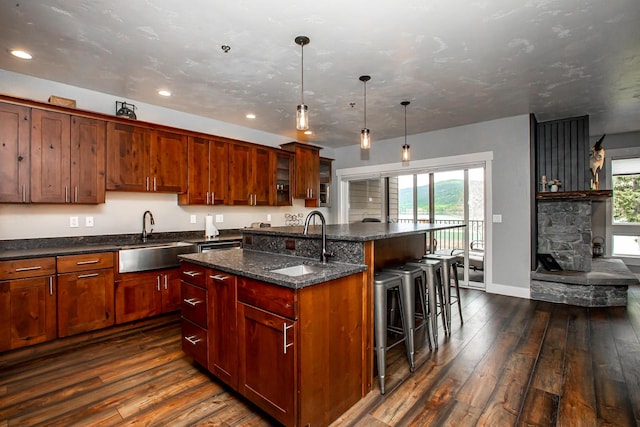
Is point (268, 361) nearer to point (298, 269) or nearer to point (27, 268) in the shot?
point (298, 269)

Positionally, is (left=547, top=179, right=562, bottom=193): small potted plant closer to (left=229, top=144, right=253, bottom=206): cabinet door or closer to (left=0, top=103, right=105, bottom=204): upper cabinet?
(left=229, top=144, right=253, bottom=206): cabinet door

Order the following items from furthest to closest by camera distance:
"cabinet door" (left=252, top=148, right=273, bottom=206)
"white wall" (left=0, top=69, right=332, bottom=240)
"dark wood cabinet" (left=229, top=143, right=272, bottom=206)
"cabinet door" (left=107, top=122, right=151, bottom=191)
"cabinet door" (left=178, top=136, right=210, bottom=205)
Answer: "cabinet door" (left=252, top=148, right=273, bottom=206)
"dark wood cabinet" (left=229, top=143, right=272, bottom=206)
"cabinet door" (left=178, top=136, right=210, bottom=205)
"cabinet door" (left=107, top=122, right=151, bottom=191)
"white wall" (left=0, top=69, right=332, bottom=240)

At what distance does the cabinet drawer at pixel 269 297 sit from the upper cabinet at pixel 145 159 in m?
2.47

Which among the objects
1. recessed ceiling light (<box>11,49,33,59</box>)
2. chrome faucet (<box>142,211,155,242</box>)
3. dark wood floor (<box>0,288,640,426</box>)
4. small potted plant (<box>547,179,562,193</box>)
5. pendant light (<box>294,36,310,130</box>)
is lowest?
dark wood floor (<box>0,288,640,426</box>)

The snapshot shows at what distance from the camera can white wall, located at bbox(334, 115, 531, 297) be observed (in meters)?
4.46

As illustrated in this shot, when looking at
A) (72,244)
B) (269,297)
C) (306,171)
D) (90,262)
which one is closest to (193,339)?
(269,297)

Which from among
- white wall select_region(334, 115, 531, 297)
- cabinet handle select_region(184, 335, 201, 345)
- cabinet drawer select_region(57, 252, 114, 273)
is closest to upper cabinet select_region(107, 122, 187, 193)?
cabinet drawer select_region(57, 252, 114, 273)

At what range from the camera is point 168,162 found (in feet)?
12.7

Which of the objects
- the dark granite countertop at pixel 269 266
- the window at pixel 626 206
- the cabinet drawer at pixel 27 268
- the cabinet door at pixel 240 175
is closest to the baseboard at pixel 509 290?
the window at pixel 626 206

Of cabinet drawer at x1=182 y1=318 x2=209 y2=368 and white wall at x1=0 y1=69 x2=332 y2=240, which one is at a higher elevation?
white wall at x1=0 y1=69 x2=332 y2=240

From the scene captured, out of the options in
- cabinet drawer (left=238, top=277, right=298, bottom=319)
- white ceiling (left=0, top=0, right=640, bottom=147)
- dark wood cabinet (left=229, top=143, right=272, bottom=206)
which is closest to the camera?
cabinet drawer (left=238, top=277, right=298, bottom=319)

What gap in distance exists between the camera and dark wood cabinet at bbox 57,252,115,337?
9.45 feet

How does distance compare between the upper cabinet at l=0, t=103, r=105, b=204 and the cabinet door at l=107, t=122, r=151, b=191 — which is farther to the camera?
the cabinet door at l=107, t=122, r=151, b=191

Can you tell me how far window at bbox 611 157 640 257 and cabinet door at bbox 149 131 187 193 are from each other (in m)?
7.45
